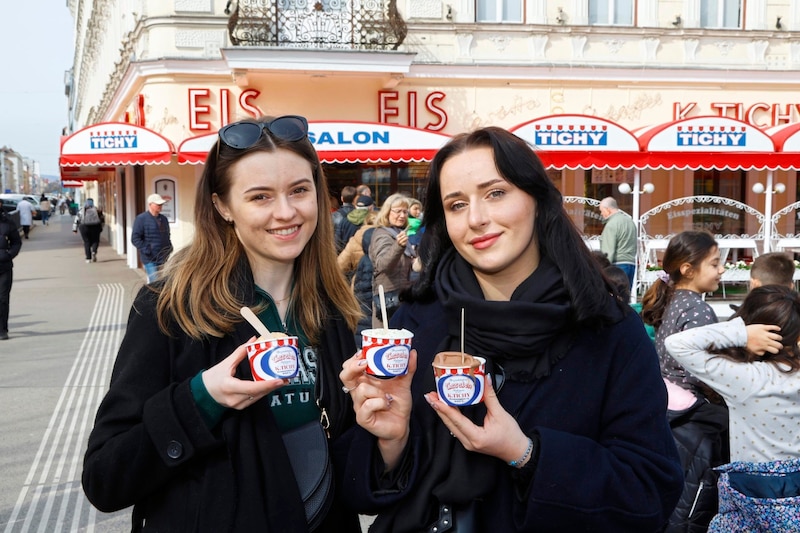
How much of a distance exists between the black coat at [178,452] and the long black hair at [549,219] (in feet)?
2.83

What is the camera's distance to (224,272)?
84.4 inches

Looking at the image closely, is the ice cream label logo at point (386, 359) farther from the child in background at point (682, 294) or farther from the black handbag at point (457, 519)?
the child in background at point (682, 294)

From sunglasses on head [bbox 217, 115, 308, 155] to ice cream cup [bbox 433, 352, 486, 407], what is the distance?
84cm

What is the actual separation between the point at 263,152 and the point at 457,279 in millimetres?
668

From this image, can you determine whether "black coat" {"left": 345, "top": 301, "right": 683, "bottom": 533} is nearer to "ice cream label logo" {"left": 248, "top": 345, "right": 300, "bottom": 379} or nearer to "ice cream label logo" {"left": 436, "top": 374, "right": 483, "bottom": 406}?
"ice cream label logo" {"left": 436, "top": 374, "right": 483, "bottom": 406}

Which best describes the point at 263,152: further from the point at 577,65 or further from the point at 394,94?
the point at 577,65

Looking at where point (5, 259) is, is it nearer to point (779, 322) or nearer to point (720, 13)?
point (779, 322)

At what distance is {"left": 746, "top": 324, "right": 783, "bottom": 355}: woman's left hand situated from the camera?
3.18 metres

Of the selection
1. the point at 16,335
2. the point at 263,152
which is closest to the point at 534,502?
the point at 263,152

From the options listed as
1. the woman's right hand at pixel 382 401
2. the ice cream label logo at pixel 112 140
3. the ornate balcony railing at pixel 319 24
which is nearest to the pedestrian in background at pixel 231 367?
the woman's right hand at pixel 382 401

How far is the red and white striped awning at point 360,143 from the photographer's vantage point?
12.3 m

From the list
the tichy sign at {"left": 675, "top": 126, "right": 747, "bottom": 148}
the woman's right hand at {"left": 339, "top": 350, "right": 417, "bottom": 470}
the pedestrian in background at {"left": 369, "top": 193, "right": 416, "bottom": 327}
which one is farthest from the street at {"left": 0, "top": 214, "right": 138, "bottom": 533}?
the tichy sign at {"left": 675, "top": 126, "right": 747, "bottom": 148}

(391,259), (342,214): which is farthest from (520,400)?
(342,214)

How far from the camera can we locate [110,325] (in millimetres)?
10820
